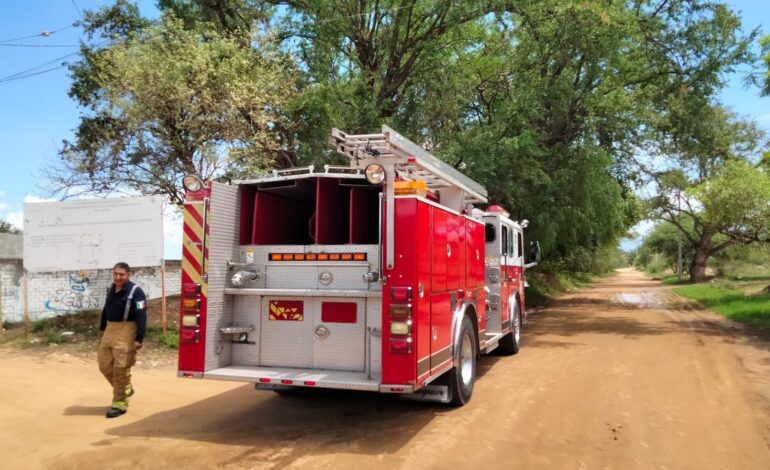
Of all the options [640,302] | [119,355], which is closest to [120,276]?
[119,355]

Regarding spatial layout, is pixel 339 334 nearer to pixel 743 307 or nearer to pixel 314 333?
pixel 314 333

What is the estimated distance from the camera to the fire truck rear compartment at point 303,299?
5703mm

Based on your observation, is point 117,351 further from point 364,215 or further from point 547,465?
point 547,465

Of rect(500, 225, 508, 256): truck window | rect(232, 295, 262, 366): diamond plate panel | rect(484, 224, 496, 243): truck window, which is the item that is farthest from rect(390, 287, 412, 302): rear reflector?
rect(500, 225, 508, 256): truck window

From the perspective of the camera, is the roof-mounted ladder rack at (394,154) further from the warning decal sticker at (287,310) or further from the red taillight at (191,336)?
the red taillight at (191,336)

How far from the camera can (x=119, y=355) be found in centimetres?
654

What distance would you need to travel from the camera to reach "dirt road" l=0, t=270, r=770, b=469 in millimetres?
5047

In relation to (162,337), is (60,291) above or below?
above

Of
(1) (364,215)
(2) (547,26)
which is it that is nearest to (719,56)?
(2) (547,26)

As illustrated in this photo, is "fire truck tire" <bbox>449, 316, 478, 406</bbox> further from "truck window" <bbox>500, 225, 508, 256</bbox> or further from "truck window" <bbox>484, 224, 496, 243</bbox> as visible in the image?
"truck window" <bbox>500, 225, 508, 256</bbox>

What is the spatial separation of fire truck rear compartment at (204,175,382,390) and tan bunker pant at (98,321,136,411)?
4.57ft

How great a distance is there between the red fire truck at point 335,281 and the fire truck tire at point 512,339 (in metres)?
4.00

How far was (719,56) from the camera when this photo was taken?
595 inches

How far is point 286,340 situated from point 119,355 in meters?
2.15
